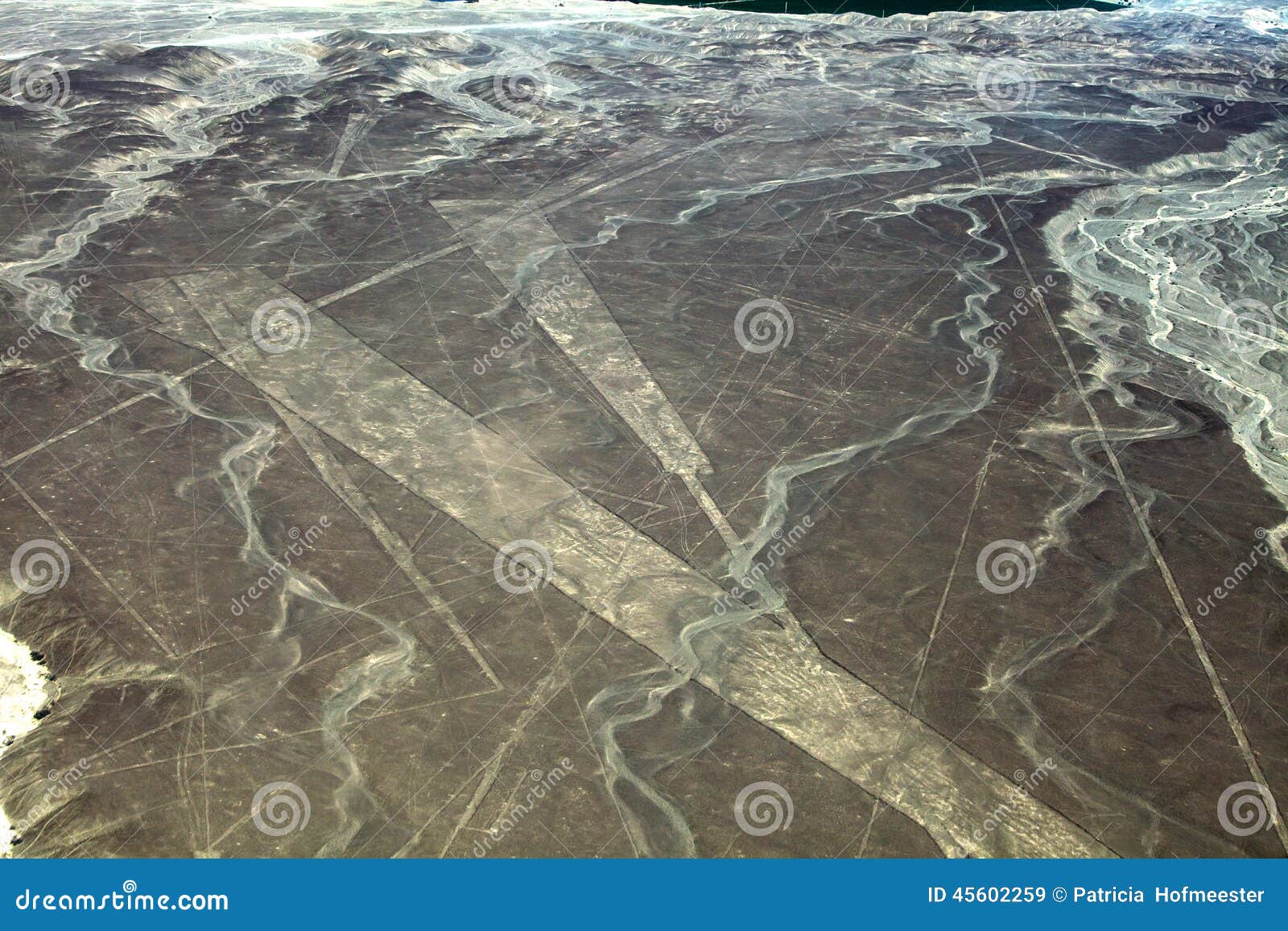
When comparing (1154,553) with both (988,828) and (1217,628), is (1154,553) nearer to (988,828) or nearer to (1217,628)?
(1217,628)

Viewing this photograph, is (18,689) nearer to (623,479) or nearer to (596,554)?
(596,554)

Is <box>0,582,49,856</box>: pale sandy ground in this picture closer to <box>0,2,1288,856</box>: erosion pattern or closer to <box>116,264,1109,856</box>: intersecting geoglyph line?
<box>0,2,1288,856</box>: erosion pattern

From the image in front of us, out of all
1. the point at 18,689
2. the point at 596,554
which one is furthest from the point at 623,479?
the point at 18,689

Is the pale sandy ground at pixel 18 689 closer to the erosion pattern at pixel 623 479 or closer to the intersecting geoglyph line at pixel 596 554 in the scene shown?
the erosion pattern at pixel 623 479

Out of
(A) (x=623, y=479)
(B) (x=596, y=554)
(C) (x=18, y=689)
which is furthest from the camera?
(A) (x=623, y=479)

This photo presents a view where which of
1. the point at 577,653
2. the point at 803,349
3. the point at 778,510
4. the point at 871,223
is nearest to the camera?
the point at 577,653

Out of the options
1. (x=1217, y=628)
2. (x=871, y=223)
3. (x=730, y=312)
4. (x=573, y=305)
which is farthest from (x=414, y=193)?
(x=1217, y=628)
